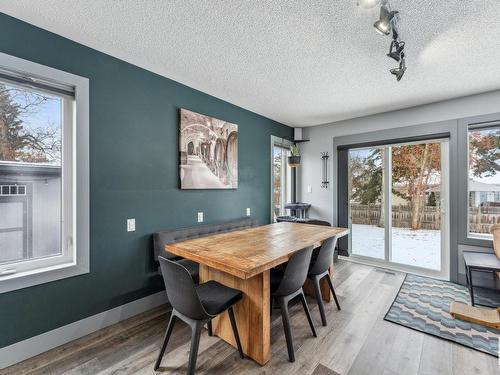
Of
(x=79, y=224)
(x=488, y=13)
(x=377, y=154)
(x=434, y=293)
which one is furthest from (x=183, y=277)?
(x=377, y=154)

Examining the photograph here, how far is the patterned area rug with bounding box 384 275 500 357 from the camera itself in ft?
6.62

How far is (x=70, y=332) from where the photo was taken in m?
1.99

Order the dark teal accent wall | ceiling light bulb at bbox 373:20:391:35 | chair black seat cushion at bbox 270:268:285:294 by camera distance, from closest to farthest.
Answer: ceiling light bulb at bbox 373:20:391:35, the dark teal accent wall, chair black seat cushion at bbox 270:268:285:294

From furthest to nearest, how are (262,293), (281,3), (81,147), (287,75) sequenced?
(287,75) → (81,147) → (262,293) → (281,3)

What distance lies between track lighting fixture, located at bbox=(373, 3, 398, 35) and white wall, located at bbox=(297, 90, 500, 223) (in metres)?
2.48

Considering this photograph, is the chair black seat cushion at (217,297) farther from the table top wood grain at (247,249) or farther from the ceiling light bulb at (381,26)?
the ceiling light bulb at (381,26)

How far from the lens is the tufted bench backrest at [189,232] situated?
97.7 inches

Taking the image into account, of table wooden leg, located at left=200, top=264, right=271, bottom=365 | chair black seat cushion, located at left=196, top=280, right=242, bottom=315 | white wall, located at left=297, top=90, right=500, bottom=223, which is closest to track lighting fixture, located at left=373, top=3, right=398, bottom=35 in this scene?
table wooden leg, located at left=200, top=264, right=271, bottom=365

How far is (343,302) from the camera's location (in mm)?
2688

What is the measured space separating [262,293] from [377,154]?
3403 millimetres

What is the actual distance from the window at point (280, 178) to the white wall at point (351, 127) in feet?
0.90

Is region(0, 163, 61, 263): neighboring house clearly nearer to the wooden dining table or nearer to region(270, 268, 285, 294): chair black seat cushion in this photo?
the wooden dining table

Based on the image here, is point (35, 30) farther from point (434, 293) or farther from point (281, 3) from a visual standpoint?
point (434, 293)

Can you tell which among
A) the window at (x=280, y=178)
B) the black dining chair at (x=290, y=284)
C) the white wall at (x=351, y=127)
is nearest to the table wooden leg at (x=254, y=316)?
the black dining chair at (x=290, y=284)
